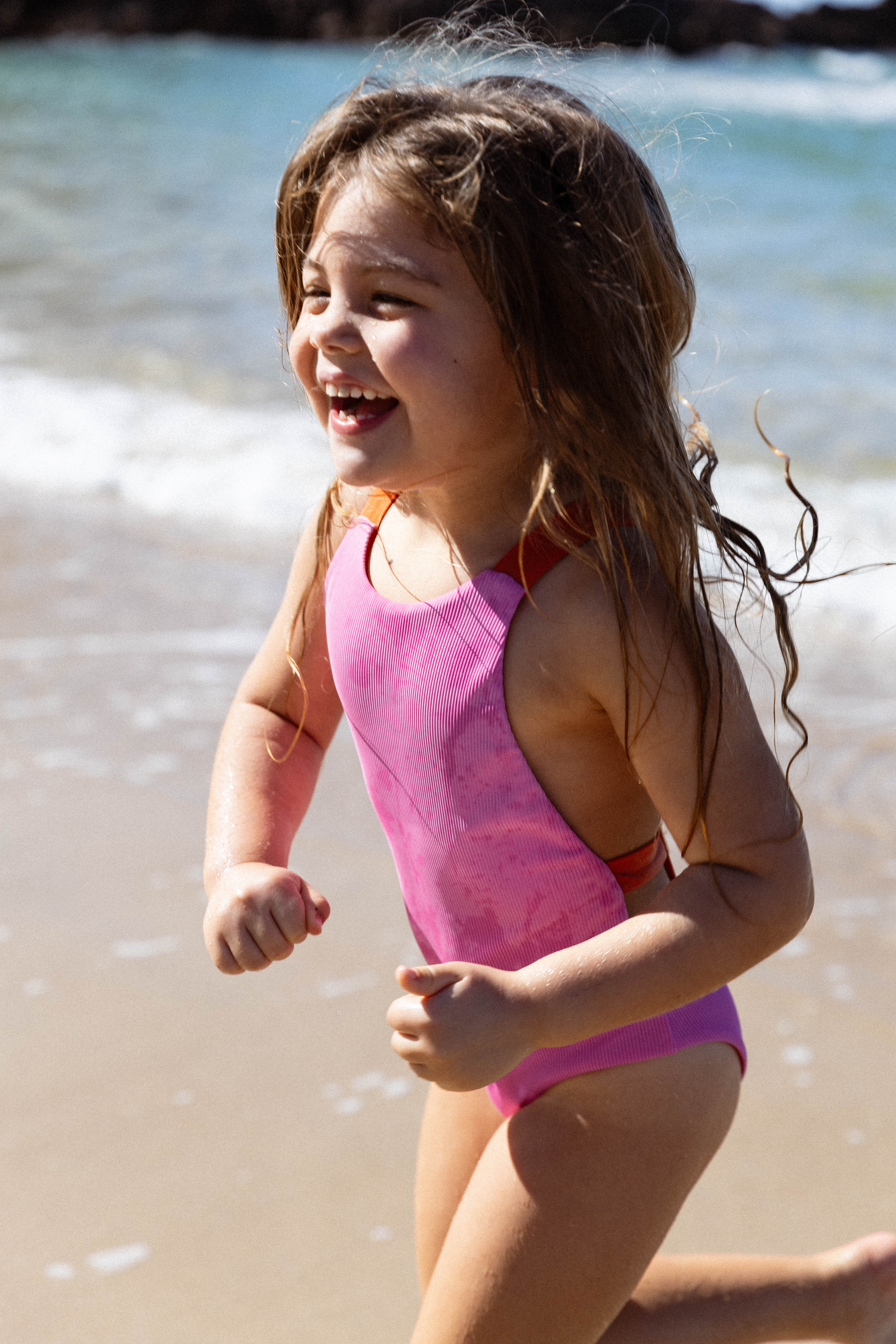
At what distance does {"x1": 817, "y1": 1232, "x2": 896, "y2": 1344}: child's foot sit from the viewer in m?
1.83

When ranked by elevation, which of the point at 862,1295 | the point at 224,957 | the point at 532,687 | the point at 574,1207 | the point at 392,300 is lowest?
the point at 862,1295

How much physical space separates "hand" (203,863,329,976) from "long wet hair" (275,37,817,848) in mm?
387

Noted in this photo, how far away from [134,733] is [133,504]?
6.84ft

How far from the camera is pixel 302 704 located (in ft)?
5.80

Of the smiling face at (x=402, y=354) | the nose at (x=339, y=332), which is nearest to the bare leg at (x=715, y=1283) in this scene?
the smiling face at (x=402, y=354)

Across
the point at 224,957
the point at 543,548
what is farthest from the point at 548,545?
the point at 224,957

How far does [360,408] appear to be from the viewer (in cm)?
144

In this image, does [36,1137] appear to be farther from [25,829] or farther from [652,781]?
[652,781]

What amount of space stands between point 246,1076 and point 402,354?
142cm

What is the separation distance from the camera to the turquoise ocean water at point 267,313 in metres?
5.07

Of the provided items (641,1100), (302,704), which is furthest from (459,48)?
(641,1100)

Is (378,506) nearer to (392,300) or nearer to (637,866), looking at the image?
(392,300)

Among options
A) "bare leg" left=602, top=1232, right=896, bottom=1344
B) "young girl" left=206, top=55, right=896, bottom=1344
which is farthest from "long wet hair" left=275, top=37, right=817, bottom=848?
"bare leg" left=602, top=1232, right=896, bottom=1344

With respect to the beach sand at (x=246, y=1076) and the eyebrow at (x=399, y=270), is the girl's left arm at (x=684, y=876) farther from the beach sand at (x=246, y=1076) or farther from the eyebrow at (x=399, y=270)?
the beach sand at (x=246, y=1076)
